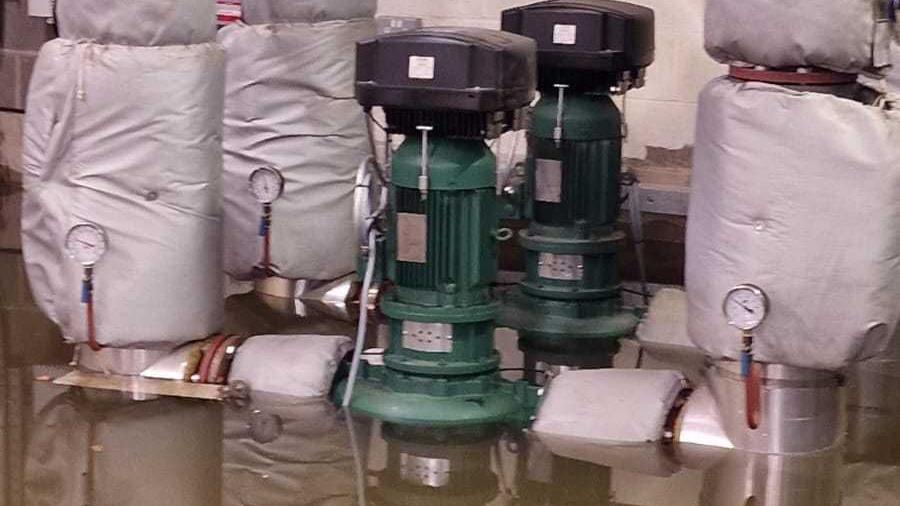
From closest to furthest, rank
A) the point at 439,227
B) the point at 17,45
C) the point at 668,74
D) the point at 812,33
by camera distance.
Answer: the point at 812,33 < the point at 439,227 < the point at 668,74 < the point at 17,45

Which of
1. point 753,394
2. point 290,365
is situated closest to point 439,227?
point 290,365

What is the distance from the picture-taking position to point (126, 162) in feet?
10.6

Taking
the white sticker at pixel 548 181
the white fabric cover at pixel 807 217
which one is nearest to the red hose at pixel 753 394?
the white fabric cover at pixel 807 217

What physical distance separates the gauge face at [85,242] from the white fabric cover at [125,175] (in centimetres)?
3

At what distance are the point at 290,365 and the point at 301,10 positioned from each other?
42.9 inches

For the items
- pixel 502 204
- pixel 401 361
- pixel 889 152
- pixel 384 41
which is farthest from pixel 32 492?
pixel 889 152

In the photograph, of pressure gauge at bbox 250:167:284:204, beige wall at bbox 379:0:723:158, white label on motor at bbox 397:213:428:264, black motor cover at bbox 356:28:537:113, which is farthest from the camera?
beige wall at bbox 379:0:723:158

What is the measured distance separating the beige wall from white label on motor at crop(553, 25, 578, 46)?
3.88 ft

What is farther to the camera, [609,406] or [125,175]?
[125,175]

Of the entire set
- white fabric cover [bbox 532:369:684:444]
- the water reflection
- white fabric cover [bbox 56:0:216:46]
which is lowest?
the water reflection

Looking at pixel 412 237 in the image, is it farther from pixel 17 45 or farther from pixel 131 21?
pixel 17 45

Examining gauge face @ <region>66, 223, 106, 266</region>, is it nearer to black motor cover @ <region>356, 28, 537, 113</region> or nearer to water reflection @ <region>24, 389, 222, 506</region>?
water reflection @ <region>24, 389, 222, 506</region>

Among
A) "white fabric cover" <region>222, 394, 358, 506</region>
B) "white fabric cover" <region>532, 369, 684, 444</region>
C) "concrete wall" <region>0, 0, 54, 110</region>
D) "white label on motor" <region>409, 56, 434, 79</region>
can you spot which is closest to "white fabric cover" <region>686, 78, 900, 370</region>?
Result: "white fabric cover" <region>532, 369, 684, 444</region>

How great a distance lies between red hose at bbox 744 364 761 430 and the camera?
2908mm
